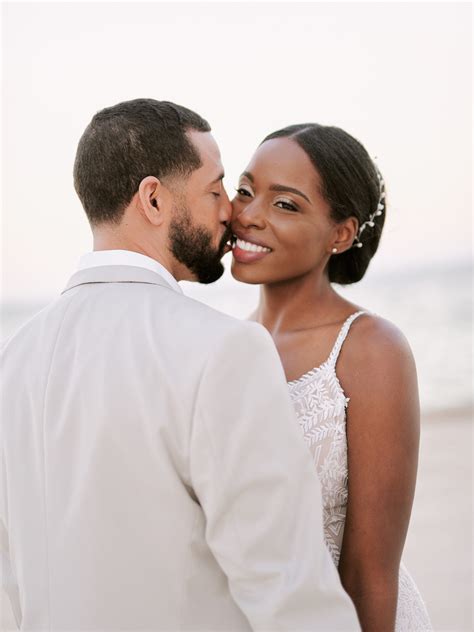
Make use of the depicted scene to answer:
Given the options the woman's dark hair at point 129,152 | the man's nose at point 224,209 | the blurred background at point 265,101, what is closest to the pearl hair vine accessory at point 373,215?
the man's nose at point 224,209

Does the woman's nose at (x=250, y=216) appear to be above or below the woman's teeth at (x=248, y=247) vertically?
above

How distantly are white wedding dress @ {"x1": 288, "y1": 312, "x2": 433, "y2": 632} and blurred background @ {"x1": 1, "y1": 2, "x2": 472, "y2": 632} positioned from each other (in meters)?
12.0

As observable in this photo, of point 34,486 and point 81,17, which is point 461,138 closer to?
point 81,17

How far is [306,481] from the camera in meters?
1.88

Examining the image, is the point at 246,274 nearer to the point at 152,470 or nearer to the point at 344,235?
the point at 344,235

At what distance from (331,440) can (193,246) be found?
85cm

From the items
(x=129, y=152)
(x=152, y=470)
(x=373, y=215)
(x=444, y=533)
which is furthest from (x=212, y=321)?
(x=444, y=533)

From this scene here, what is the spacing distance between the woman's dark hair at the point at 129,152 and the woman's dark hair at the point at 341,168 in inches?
27.9

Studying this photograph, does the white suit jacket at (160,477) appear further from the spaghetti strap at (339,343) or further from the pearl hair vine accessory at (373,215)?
the pearl hair vine accessory at (373,215)

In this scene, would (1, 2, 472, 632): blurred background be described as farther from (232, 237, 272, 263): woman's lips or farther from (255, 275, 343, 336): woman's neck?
(232, 237, 272, 263): woman's lips

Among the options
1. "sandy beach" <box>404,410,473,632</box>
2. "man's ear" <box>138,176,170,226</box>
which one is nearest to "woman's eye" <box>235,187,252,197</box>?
"man's ear" <box>138,176,170,226</box>

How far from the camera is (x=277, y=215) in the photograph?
2.89 m

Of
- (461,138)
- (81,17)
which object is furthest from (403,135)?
(81,17)

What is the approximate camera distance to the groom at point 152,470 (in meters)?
1.83
